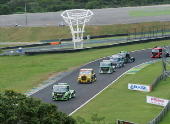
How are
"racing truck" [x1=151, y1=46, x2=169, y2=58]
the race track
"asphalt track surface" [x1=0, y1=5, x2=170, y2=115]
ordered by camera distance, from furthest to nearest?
the race track
"racing truck" [x1=151, y1=46, x2=169, y2=58]
"asphalt track surface" [x1=0, y1=5, x2=170, y2=115]

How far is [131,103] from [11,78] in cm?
2114

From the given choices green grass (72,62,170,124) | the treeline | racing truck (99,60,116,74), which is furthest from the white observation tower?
the treeline

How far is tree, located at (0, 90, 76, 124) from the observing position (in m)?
22.2

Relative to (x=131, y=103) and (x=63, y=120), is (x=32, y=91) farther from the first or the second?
(x=63, y=120)

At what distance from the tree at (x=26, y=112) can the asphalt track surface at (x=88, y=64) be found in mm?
12348

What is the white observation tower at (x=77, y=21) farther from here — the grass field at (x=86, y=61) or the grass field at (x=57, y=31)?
the grass field at (x=57, y=31)

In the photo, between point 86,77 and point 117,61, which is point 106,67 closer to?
point 117,61

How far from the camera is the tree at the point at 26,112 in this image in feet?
72.7

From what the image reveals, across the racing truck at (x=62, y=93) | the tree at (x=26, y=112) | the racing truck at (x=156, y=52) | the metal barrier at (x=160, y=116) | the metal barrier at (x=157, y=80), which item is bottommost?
the racing truck at (x=156, y=52)

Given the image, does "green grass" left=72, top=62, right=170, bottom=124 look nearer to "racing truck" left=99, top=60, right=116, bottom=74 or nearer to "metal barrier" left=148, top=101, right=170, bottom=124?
"metal barrier" left=148, top=101, right=170, bottom=124

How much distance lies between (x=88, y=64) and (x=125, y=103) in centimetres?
2274

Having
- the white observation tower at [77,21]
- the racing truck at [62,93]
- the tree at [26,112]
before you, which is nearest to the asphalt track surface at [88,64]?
the racing truck at [62,93]

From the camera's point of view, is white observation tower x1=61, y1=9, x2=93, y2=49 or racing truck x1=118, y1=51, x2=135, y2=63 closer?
racing truck x1=118, y1=51, x2=135, y2=63

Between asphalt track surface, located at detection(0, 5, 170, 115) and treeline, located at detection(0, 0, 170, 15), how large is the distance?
985 centimetres
